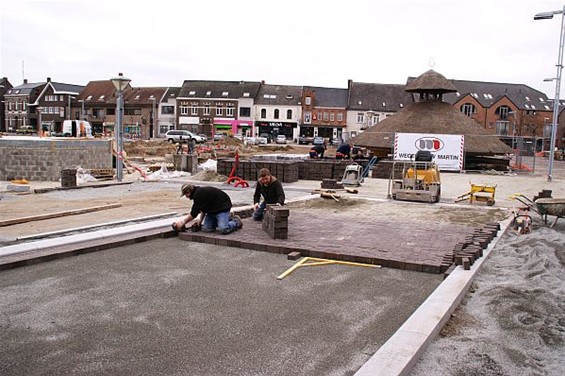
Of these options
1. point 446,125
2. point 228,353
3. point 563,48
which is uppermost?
point 563,48

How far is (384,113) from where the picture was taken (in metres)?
76.2

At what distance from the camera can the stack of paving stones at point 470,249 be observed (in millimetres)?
8027

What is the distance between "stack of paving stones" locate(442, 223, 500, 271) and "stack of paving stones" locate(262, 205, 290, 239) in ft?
9.56

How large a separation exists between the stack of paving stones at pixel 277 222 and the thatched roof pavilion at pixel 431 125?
2535 cm

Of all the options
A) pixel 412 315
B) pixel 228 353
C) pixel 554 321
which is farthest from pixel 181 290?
pixel 554 321

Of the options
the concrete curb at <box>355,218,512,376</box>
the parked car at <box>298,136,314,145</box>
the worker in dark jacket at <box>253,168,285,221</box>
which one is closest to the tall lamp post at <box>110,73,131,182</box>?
the worker in dark jacket at <box>253,168,285,221</box>

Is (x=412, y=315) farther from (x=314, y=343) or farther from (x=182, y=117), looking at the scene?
(x=182, y=117)

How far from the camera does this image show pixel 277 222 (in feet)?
31.4

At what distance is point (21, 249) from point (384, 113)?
7142 cm

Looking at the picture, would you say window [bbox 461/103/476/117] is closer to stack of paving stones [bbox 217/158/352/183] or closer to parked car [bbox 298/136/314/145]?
parked car [bbox 298/136/314/145]

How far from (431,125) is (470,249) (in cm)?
2857

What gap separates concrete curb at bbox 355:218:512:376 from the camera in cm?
453

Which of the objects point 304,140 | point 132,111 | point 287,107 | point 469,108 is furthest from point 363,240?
point 132,111

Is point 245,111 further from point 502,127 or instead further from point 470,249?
point 470,249
